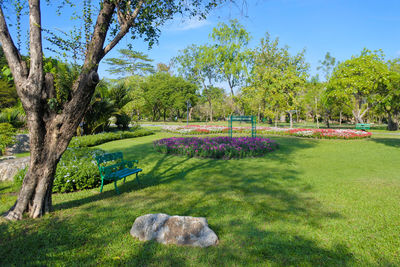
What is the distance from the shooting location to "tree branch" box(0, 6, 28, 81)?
3116mm

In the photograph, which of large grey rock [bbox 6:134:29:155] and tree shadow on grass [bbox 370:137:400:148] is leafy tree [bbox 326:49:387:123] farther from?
large grey rock [bbox 6:134:29:155]

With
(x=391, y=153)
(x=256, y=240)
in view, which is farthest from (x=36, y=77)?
(x=391, y=153)

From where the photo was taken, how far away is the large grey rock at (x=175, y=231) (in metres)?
2.83

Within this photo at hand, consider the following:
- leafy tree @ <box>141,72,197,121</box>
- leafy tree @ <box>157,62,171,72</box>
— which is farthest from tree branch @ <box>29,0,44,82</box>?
leafy tree @ <box>157,62,171,72</box>

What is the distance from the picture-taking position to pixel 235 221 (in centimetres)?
349

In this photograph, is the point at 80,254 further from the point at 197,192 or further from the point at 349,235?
the point at 349,235

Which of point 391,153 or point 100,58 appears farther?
point 391,153

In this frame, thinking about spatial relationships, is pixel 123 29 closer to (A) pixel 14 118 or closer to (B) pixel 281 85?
(A) pixel 14 118

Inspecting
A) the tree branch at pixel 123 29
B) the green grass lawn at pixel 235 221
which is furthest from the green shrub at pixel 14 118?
the tree branch at pixel 123 29

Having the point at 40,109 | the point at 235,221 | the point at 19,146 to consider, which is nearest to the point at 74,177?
A: the point at 40,109

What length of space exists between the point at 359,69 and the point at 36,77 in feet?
75.8

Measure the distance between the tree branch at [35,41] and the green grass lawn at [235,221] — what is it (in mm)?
2243

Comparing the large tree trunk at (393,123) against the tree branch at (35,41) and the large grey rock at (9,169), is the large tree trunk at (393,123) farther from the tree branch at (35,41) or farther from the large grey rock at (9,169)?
the large grey rock at (9,169)

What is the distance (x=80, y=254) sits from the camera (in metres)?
2.61
